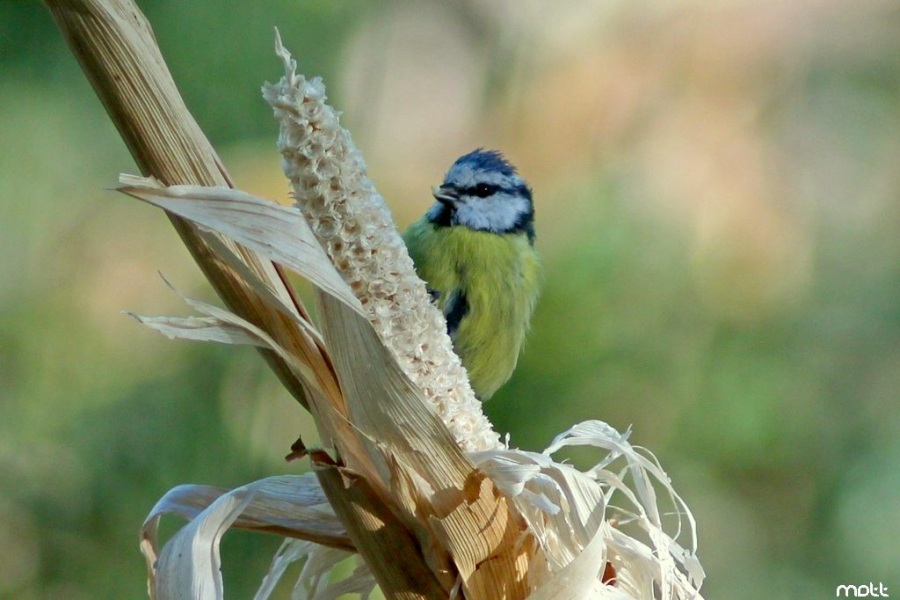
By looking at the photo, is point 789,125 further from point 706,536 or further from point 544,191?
point 706,536

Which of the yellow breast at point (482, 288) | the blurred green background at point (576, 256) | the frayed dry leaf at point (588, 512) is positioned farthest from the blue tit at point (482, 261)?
the frayed dry leaf at point (588, 512)

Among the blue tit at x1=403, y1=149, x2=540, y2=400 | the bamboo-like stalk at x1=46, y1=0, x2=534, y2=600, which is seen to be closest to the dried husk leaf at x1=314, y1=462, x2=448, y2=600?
the bamboo-like stalk at x1=46, y1=0, x2=534, y2=600

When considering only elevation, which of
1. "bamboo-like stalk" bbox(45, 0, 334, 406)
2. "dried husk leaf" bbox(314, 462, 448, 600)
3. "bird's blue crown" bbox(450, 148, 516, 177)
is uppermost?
"bird's blue crown" bbox(450, 148, 516, 177)

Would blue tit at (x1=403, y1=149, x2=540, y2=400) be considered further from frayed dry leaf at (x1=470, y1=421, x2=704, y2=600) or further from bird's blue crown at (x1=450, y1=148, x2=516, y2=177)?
frayed dry leaf at (x1=470, y1=421, x2=704, y2=600)

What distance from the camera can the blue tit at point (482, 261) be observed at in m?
1.00

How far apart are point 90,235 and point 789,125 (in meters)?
1.02

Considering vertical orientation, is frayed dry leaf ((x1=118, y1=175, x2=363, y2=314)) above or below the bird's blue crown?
below

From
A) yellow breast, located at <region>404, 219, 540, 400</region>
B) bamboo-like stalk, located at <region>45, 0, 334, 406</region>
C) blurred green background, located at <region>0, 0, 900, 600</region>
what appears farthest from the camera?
blurred green background, located at <region>0, 0, 900, 600</region>

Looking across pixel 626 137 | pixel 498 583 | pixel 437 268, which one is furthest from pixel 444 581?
pixel 626 137

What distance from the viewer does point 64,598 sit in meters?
1.09

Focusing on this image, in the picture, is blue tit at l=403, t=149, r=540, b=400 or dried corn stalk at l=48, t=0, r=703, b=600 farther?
blue tit at l=403, t=149, r=540, b=400

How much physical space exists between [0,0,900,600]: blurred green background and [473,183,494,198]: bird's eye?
0.46ft

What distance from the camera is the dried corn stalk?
0.31 meters

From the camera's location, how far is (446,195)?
1.05m
